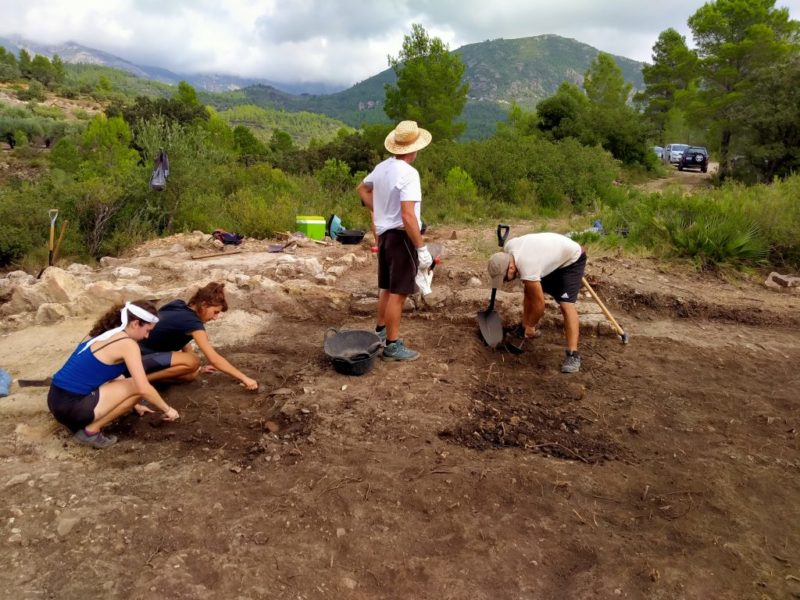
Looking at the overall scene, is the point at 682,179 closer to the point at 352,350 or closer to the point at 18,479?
the point at 352,350

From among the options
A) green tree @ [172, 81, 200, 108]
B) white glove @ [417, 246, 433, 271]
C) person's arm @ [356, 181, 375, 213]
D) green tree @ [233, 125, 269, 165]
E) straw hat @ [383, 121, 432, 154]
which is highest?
green tree @ [172, 81, 200, 108]

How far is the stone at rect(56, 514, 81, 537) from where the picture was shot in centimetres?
216

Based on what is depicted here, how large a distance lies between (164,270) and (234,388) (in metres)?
3.18

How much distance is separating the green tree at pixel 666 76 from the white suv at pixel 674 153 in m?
2.63

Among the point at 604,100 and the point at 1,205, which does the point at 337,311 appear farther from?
the point at 604,100

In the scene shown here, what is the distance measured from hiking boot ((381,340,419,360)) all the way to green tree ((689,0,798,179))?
772 inches

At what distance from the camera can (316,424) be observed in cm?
304

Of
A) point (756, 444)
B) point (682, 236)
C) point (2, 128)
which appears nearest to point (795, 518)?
point (756, 444)

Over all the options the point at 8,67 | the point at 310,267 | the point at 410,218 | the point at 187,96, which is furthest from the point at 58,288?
the point at 8,67

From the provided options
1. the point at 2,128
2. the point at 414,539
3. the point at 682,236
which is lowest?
the point at 414,539

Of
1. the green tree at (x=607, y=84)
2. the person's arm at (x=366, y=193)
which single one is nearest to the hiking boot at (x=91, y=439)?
the person's arm at (x=366, y=193)

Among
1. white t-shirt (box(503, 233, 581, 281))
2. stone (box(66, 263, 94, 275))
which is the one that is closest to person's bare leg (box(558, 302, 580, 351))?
white t-shirt (box(503, 233, 581, 281))

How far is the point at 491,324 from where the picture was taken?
443 cm

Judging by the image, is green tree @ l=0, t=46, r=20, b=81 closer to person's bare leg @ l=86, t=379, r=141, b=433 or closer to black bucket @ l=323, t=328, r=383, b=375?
black bucket @ l=323, t=328, r=383, b=375
